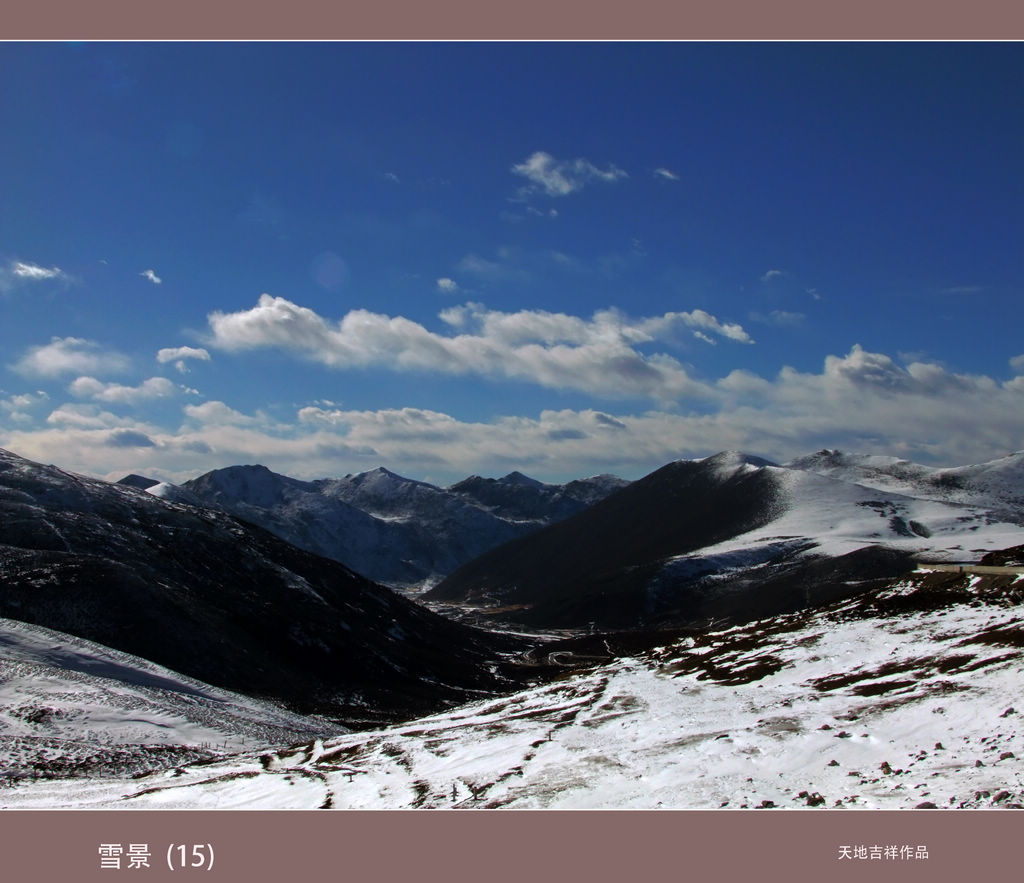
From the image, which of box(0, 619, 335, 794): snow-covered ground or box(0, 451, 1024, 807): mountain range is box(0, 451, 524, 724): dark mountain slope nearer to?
box(0, 451, 1024, 807): mountain range

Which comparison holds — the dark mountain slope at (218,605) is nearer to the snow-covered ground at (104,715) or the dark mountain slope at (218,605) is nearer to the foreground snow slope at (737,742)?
the snow-covered ground at (104,715)

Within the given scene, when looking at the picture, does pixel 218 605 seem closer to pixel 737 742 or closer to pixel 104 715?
pixel 104 715

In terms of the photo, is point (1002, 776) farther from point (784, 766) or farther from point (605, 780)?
point (605, 780)

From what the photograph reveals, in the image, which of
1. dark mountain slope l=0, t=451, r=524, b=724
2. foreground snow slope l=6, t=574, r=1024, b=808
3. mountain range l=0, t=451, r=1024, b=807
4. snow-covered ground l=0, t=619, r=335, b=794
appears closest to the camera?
foreground snow slope l=6, t=574, r=1024, b=808

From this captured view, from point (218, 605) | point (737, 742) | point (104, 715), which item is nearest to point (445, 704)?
point (218, 605)

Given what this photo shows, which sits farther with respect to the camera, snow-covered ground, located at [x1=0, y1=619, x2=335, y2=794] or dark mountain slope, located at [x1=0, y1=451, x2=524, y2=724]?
dark mountain slope, located at [x1=0, y1=451, x2=524, y2=724]

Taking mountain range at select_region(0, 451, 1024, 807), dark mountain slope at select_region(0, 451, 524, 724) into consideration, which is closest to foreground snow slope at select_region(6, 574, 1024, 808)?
mountain range at select_region(0, 451, 1024, 807)

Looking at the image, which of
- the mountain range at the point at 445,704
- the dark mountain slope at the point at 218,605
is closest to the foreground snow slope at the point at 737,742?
the mountain range at the point at 445,704
